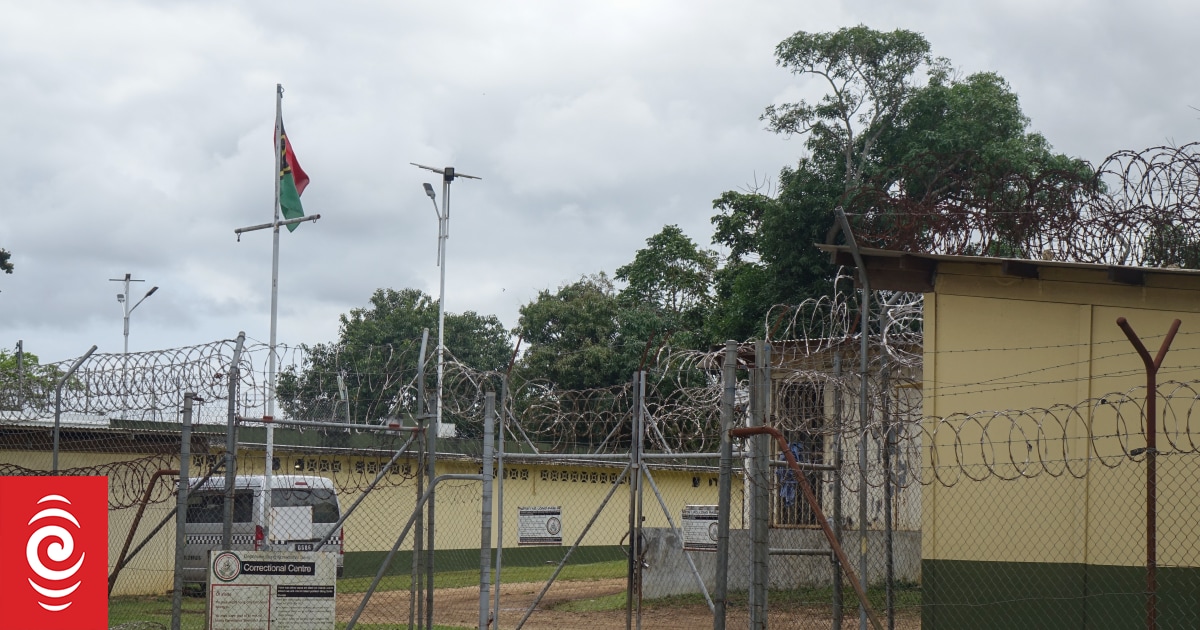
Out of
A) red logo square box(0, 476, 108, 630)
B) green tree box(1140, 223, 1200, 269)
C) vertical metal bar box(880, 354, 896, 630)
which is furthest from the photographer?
red logo square box(0, 476, 108, 630)

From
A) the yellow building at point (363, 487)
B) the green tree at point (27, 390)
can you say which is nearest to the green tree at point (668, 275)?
the yellow building at point (363, 487)

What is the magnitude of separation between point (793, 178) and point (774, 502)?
13342mm

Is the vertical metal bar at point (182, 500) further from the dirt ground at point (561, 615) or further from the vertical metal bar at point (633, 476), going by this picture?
the dirt ground at point (561, 615)

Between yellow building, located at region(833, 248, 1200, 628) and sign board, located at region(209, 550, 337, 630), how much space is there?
4919 mm

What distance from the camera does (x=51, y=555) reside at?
11086 millimetres

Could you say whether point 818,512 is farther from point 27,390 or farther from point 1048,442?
point 27,390

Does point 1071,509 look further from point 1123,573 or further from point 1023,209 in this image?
point 1023,209

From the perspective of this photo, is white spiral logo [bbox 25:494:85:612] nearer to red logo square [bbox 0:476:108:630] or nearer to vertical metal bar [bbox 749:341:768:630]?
red logo square [bbox 0:476:108:630]

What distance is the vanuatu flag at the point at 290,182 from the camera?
20.6m

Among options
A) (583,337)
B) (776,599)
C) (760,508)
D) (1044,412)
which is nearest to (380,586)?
(776,599)

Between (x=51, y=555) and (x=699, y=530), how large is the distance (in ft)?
21.0

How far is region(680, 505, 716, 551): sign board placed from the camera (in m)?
13.2

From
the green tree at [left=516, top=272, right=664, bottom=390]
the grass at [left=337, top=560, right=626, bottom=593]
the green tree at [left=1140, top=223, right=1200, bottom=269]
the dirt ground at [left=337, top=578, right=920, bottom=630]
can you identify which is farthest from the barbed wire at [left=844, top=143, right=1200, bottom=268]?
the green tree at [left=516, top=272, right=664, bottom=390]

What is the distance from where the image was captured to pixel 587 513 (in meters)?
25.5
